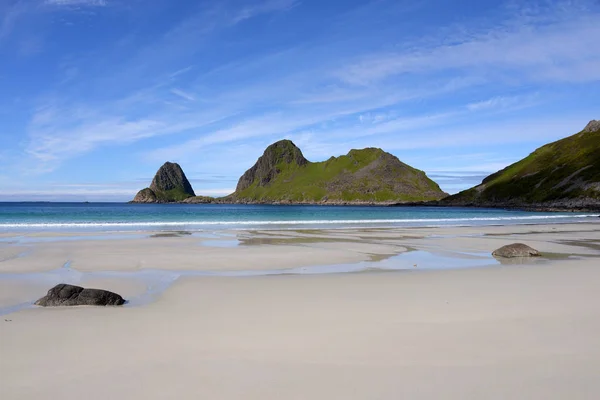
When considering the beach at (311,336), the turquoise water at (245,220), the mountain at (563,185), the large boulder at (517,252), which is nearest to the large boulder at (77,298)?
the beach at (311,336)

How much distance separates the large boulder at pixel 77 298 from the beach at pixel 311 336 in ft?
1.15

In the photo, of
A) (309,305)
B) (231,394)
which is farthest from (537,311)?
(231,394)

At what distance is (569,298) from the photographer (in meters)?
11.1

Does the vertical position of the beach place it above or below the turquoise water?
below

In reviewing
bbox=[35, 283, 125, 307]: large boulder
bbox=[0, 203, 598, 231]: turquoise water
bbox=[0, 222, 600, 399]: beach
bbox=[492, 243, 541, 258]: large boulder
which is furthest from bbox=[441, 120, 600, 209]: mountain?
bbox=[35, 283, 125, 307]: large boulder

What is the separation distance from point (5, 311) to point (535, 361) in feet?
36.4

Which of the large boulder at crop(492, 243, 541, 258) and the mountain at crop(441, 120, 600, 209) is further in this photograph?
the mountain at crop(441, 120, 600, 209)

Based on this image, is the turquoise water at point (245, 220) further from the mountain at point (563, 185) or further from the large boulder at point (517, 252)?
the mountain at point (563, 185)

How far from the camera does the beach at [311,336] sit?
18.9 ft

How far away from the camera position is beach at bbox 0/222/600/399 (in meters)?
5.77

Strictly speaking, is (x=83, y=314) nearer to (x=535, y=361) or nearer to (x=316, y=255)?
(x=535, y=361)

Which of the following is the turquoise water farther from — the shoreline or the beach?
the shoreline

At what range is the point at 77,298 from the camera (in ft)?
34.5

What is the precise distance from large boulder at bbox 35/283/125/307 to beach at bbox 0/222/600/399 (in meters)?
0.35
